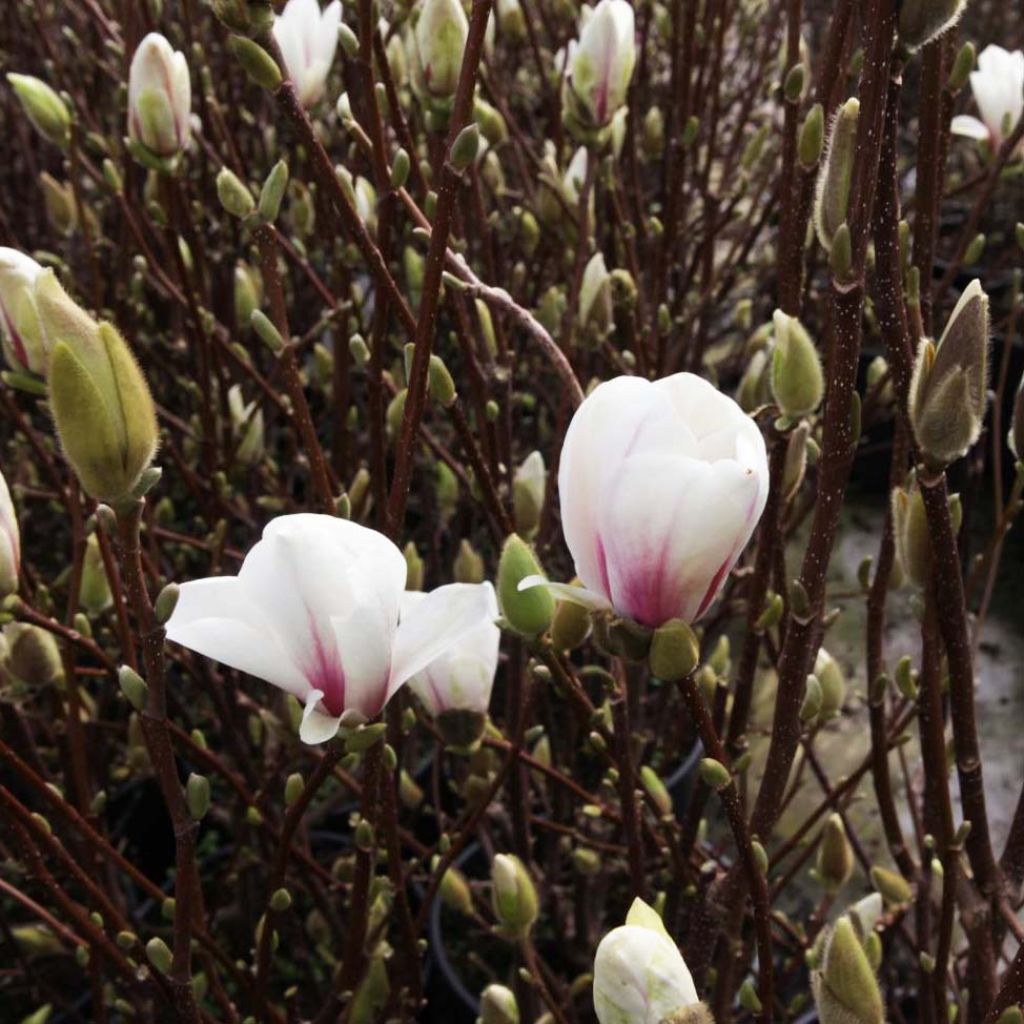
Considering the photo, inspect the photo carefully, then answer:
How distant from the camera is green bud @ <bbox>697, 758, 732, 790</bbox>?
1.60 feet

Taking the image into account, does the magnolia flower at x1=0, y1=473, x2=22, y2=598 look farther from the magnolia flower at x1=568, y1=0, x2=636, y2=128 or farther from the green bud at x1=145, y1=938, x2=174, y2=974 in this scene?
the magnolia flower at x1=568, y1=0, x2=636, y2=128

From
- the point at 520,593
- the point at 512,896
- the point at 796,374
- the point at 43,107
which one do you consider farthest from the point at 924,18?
the point at 43,107

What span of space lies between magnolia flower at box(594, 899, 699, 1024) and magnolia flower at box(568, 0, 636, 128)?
0.65 m

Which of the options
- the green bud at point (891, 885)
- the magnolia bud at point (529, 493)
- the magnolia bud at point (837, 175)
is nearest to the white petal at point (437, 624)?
the magnolia bud at point (837, 175)

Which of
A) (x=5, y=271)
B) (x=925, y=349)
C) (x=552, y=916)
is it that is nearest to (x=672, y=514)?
(x=925, y=349)

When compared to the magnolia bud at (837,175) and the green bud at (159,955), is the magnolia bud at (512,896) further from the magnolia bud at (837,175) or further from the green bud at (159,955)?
the magnolia bud at (837,175)

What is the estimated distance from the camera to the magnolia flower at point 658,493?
406 mm

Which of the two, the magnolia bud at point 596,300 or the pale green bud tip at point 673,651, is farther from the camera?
the magnolia bud at point 596,300

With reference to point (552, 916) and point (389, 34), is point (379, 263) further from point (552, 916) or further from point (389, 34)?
point (552, 916)

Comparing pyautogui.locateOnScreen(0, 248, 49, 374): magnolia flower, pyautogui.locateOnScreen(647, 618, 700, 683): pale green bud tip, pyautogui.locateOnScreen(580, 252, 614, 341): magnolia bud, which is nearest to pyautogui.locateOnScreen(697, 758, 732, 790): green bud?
pyautogui.locateOnScreen(647, 618, 700, 683): pale green bud tip

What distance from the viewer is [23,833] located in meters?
0.65

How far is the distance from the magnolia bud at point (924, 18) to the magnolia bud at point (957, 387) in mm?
102

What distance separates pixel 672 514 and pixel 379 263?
30 cm

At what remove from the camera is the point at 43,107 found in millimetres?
899
